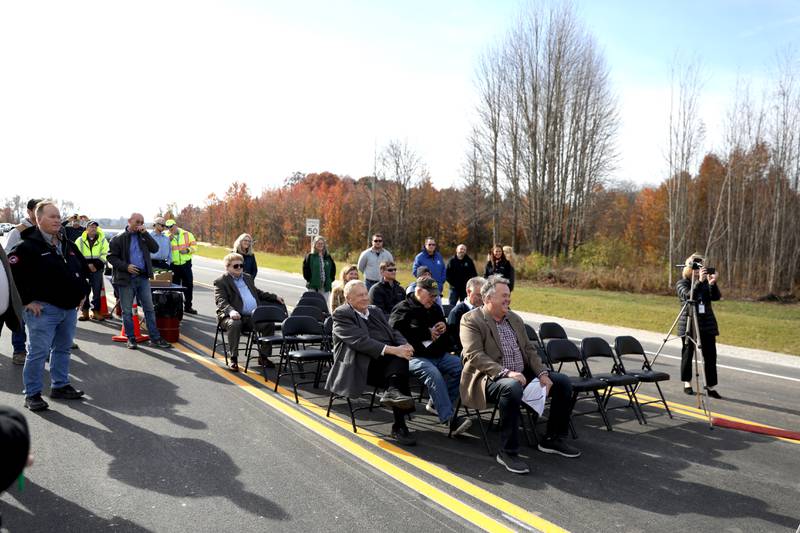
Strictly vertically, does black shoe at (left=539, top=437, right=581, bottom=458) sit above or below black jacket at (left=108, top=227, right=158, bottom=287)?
below

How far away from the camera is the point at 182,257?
13867mm

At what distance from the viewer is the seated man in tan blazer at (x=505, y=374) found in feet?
16.8

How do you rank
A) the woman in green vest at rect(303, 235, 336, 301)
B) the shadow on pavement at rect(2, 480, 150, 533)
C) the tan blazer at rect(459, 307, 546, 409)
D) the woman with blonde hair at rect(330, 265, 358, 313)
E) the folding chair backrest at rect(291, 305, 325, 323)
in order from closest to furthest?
1. the shadow on pavement at rect(2, 480, 150, 533)
2. the tan blazer at rect(459, 307, 546, 409)
3. the folding chair backrest at rect(291, 305, 325, 323)
4. the woman with blonde hair at rect(330, 265, 358, 313)
5. the woman in green vest at rect(303, 235, 336, 301)

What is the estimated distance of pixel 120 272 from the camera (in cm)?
933

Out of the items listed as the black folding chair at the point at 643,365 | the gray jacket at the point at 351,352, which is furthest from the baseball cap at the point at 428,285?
the black folding chair at the point at 643,365

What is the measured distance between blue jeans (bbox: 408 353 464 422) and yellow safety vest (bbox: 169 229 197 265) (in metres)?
9.17

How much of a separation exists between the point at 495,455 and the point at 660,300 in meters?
17.9

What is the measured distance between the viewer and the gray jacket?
5.74m

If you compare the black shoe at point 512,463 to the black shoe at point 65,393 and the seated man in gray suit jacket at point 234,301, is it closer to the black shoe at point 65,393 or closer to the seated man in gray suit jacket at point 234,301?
the seated man in gray suit jacket at point 234,301

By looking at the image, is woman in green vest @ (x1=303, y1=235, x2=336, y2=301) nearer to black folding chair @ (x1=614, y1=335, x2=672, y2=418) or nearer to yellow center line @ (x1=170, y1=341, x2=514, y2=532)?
yellow center line @ (x1=170, y1=341, x2=514, y2=532)

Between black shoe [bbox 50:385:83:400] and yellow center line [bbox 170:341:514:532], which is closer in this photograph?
yellow center line [bbox 170:341:514:532]

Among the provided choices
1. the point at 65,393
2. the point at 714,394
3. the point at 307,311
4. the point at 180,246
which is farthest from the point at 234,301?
the point at 714,394

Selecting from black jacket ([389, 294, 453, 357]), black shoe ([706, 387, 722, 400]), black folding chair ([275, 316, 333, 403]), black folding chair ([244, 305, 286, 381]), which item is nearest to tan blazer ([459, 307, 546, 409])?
black jacket ([389, 294, 453, 357])

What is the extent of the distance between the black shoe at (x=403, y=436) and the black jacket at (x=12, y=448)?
12.2ft
